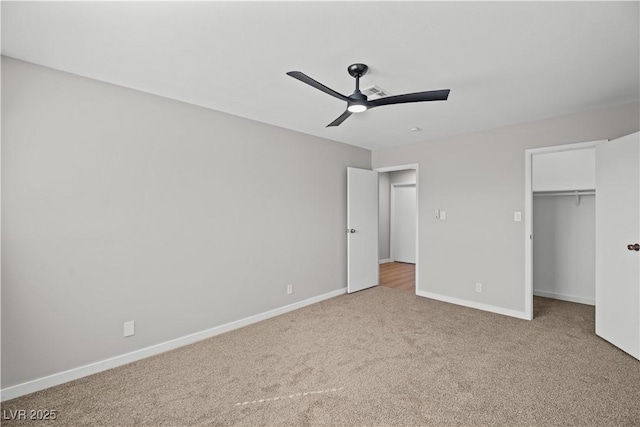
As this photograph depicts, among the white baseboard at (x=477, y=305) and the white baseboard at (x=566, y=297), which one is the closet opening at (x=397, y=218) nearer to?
the white baseboard at (x=477, y=305)

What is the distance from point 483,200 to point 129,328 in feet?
13.7

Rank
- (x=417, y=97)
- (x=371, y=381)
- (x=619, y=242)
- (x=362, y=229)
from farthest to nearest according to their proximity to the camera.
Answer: (x=362, y=229)
(x=619, y=242)
(x=371, y=381)
(x=417, y=97)

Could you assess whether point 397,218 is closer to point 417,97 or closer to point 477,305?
point 477,305

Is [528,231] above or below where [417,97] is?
below

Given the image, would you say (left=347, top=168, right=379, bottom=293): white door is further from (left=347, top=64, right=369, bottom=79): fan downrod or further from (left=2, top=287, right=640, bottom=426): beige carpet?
(left=347, top=64, right=369, bottom=79): fan downrod

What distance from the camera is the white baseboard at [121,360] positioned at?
6.81ft

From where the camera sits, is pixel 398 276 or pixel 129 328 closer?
pixel 129 328

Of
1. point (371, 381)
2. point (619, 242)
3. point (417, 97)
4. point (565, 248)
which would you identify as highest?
point (417, 97)

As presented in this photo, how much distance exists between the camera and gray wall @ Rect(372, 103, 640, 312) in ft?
10.8

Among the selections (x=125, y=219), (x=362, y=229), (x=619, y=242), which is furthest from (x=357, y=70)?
(x=362, y=229)

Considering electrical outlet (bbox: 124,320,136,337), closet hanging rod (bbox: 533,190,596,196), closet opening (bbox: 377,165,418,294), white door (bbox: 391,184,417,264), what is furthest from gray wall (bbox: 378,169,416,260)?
electrical outlet (bbox: 124,320,136,337)

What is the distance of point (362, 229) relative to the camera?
4.76 metres

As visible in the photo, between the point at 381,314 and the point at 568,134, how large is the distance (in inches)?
116

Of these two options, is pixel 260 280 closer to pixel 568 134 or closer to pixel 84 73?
pixel 84 73
